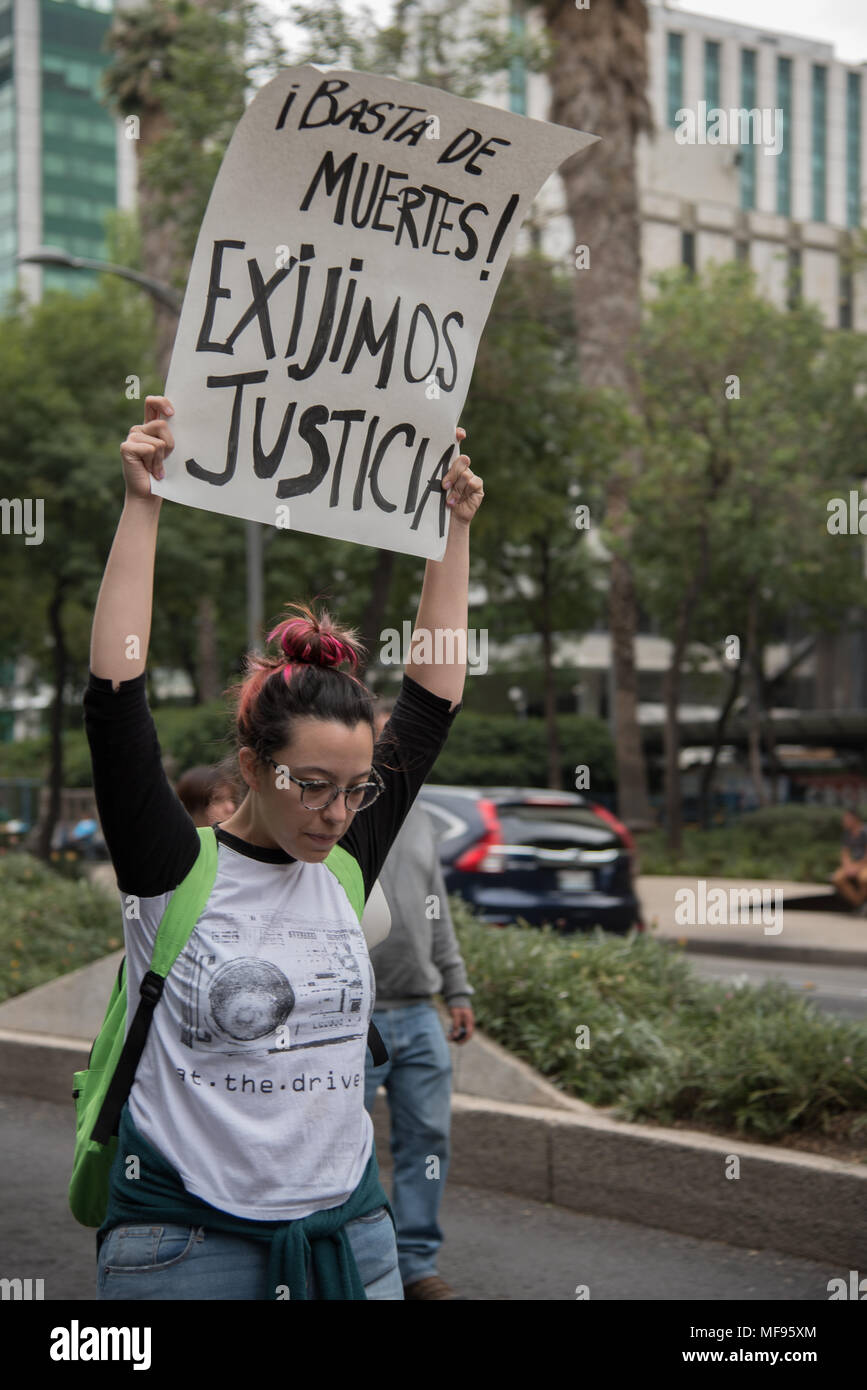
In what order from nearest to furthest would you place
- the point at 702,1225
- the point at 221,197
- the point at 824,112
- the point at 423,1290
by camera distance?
the point at 221,197, the point at 423,1290, the point at 702,1225, the point at 824,112

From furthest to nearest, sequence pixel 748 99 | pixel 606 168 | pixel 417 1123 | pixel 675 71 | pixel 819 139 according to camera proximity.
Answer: pixel 819 139, pixel 748 99, pixel 675 71, pixel 606 168, pixel 417 1123

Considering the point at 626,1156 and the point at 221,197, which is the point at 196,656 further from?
the point at 221,197

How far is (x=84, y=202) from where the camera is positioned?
A: 10288cm

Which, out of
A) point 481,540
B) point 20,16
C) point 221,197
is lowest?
point 221,197

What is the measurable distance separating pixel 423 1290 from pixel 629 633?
2079 cm

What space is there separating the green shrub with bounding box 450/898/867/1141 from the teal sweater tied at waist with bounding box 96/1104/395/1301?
348 centimetres

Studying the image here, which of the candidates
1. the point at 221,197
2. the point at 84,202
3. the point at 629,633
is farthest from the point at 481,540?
the point at 84,202

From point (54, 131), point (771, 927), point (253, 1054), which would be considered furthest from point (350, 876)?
point (54, 131)

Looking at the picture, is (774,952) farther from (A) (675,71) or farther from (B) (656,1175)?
(A) (675,71)

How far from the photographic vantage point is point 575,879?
42.1 feet

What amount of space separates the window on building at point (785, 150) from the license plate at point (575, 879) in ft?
262

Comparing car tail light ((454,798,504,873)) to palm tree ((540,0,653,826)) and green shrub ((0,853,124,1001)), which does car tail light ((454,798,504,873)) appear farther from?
palm tree ((540,0,653,826))

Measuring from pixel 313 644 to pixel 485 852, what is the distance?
382 inches

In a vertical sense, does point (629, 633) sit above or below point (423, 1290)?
above
